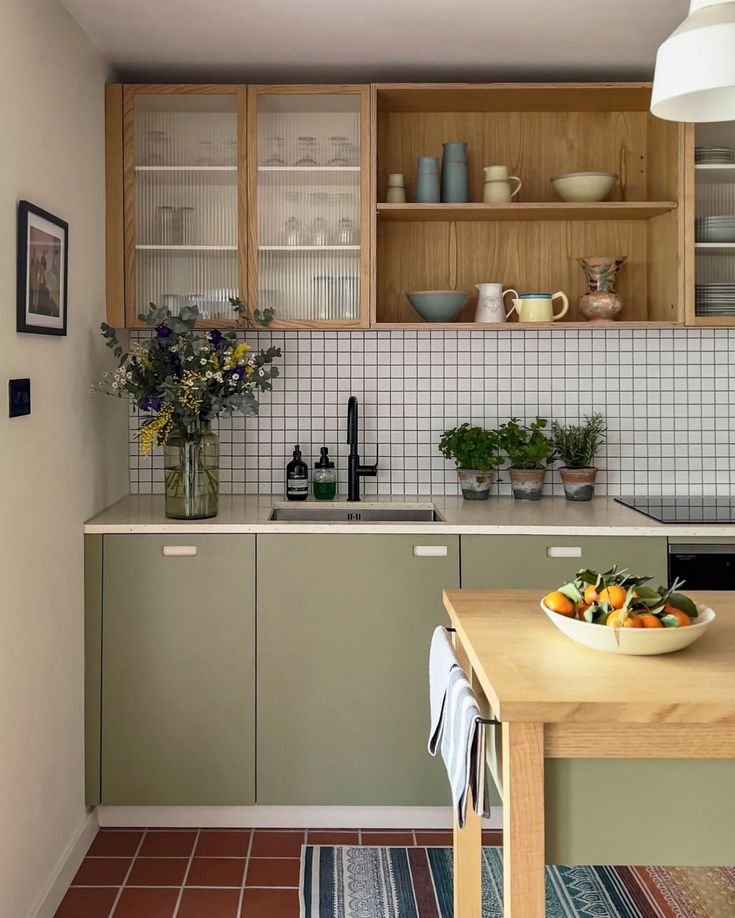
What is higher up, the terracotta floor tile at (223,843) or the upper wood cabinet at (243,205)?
the upper wood cabinet at (243,205)

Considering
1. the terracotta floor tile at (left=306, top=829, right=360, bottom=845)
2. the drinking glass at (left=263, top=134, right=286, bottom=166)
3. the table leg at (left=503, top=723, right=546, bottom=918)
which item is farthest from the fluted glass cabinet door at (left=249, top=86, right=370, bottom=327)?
the table leg at (left=503, top=723, right=546, bottom=918)

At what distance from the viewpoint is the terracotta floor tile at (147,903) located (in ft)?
8.46

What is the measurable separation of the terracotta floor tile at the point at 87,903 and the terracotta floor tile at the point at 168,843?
0.23m

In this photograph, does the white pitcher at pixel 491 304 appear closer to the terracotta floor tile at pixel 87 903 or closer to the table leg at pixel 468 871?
the table leg at pixel 468 871

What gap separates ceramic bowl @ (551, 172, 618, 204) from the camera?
3297 millimetres

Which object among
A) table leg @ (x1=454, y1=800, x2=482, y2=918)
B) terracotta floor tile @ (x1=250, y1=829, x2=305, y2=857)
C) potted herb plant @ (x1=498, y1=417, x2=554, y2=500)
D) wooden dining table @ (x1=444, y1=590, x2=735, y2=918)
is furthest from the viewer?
potted herb plant @ (x1=498, y1=417, x2=554, y2=500)

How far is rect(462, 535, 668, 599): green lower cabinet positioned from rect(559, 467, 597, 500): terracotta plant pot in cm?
48

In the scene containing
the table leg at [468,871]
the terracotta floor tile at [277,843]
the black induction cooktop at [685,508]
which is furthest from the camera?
the black induction cooktop at [685,508]

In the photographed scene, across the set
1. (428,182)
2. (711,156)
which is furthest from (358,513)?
(711,156)

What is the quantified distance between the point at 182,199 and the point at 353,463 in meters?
1.07

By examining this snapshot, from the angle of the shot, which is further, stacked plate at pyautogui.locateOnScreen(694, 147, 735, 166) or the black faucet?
the black faucet

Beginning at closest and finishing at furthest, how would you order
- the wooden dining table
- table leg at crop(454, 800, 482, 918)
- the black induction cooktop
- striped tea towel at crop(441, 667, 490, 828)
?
the wooden dining table, striped tea towel at crop(441, 667, 490, 828), table leg at crop(454, 800, 482, 918), the black induction cooktop

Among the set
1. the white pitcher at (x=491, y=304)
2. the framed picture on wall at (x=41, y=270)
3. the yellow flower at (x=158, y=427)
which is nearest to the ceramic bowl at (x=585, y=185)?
the white pitcher at (x=491, y=304)

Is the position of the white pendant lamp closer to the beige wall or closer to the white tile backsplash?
the beige wall
